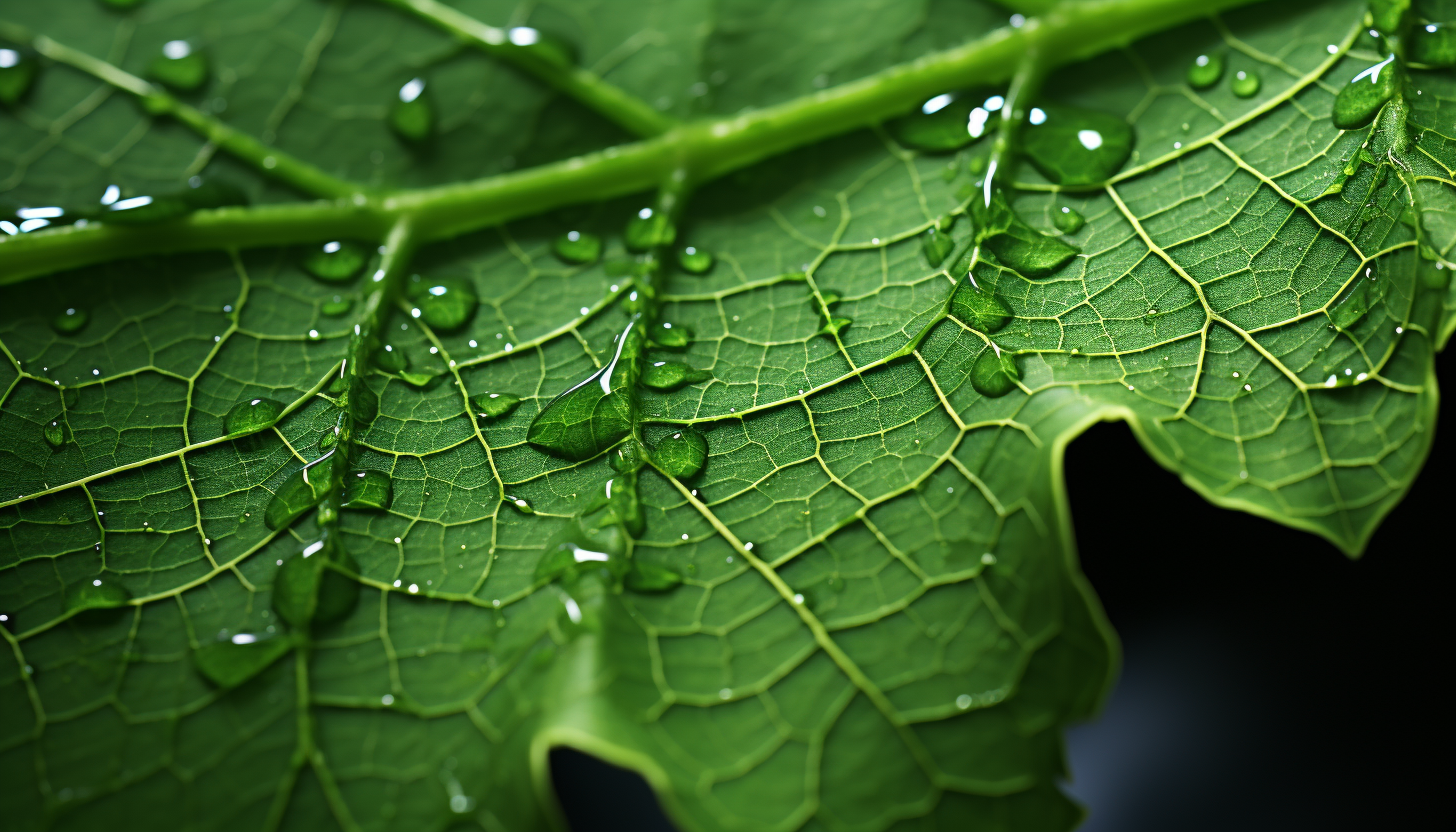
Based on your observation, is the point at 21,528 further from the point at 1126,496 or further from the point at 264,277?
the point at 1126,496

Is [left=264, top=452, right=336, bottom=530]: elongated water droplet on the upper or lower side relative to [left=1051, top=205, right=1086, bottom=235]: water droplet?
lower

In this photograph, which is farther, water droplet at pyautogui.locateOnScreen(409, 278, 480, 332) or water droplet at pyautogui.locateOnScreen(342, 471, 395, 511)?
water droplet at pyautogui.locateOnScreen(409, 278, 480, 332)

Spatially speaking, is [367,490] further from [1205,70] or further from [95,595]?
[1205,70]

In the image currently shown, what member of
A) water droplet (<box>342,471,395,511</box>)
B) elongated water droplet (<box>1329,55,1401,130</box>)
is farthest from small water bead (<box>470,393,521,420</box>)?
elongated water droplet (<box>1329,55,1401,130</box>)

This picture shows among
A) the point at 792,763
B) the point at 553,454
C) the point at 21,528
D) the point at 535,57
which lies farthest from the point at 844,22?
the point at 21,528

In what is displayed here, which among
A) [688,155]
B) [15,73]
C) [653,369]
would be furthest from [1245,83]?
[15,73]

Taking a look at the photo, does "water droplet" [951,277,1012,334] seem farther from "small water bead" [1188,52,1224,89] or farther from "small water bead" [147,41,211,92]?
"small water bead" [147,41,211,92]

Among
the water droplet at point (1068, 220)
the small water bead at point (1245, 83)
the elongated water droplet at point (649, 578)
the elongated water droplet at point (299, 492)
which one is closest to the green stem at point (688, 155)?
the small water bead at point (1245, 83)
